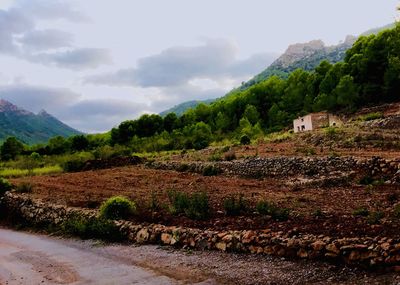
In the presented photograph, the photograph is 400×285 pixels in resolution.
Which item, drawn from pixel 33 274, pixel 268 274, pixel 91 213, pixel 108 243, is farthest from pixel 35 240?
pixel 268 274

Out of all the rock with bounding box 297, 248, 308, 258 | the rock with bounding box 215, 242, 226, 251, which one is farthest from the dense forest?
the rock with bounding box 297, 248, 308, 258

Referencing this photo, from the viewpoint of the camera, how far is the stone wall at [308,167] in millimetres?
18391

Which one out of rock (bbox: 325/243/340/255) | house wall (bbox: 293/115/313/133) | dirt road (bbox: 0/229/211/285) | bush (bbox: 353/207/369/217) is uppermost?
house wall (bbox: 293/115/313/133)

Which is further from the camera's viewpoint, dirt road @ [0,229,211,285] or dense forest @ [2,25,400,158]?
dense forest @ [2,25,400,158]

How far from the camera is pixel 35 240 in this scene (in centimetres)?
1577

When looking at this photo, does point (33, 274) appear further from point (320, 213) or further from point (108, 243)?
point (320, 213)

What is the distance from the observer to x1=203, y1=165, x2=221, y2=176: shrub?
26078mm

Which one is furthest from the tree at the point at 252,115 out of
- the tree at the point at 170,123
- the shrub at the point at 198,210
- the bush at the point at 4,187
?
the shrub at the point at 198,210

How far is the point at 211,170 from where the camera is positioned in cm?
2633

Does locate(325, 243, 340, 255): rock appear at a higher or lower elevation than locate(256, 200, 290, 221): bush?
lower

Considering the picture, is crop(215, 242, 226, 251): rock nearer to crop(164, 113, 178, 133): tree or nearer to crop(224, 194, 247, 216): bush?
crop(224, 194, 247, 216): bush

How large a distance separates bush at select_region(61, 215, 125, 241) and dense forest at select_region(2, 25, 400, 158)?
32603mm

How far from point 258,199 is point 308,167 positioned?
7049 millimetres

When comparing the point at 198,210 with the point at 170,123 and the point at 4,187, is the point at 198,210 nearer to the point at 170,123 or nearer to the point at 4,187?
the point at 4,187
